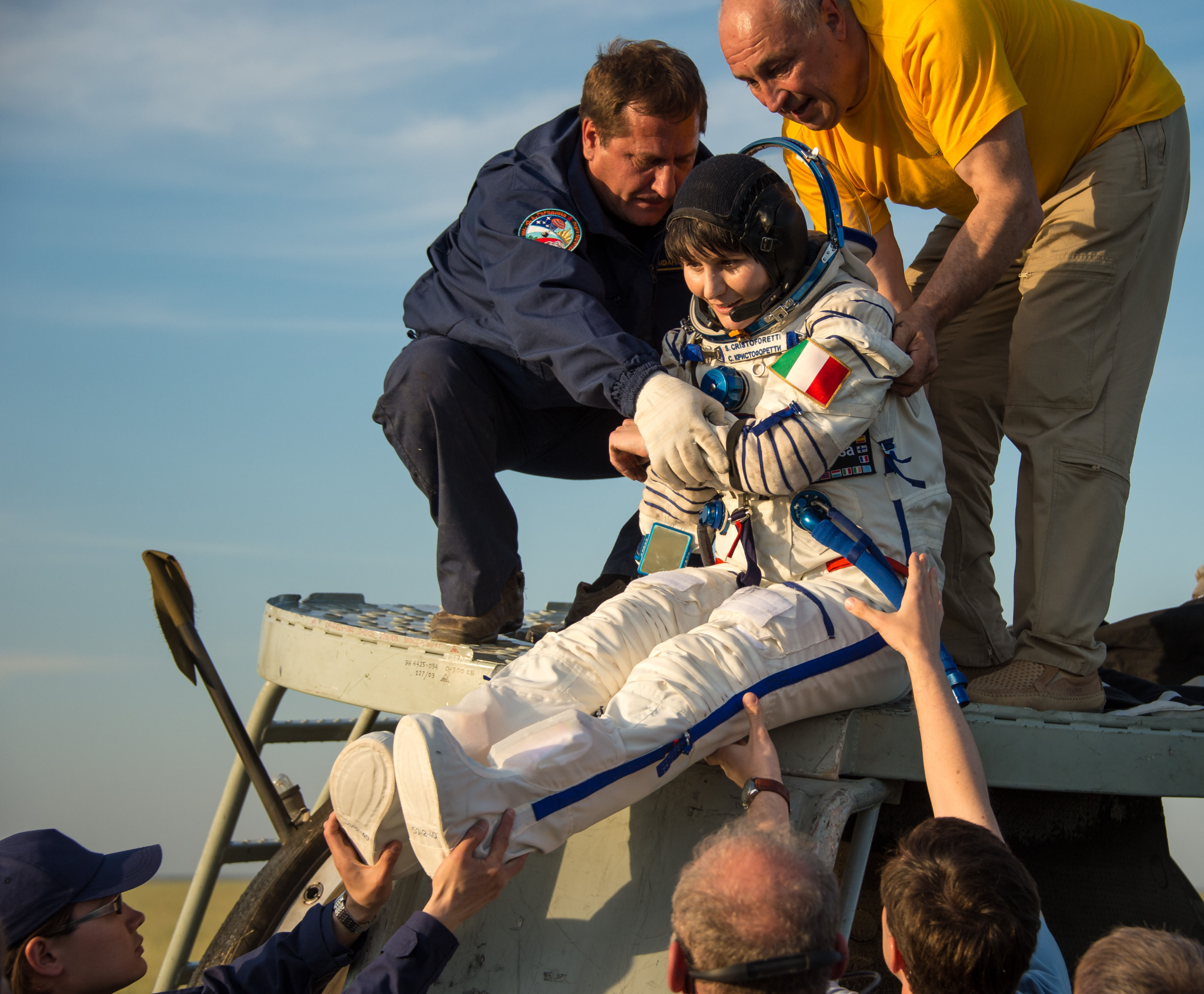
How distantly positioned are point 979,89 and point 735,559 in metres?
1.32

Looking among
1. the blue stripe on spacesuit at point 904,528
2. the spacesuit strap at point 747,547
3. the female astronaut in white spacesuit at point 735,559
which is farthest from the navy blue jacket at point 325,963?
the blue stripe on spacesuit at point 904,528

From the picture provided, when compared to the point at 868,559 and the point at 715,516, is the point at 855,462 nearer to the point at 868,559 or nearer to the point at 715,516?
the point at 868,559

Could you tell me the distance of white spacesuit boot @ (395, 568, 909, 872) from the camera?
1.87 meters

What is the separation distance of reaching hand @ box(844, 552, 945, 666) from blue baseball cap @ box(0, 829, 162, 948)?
1.42 metres

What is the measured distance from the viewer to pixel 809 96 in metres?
3.14

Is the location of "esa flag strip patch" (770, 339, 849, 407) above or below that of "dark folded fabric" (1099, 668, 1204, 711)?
above

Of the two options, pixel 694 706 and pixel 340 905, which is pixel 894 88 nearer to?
pixel 694 706

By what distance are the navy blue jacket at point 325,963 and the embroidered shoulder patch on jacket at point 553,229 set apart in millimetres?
1917

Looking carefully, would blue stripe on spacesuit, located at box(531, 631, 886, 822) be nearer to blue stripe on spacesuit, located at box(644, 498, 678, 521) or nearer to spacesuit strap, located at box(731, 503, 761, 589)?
Answer: spacesuit strap, located at box(731, 503, 761, 589)

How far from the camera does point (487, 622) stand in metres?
3.27

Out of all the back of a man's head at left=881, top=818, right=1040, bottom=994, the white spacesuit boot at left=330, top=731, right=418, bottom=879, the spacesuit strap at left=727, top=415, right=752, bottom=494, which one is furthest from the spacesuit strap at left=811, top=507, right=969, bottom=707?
the white spacesuit boot at left=330, top=731, right=418, bottom=879

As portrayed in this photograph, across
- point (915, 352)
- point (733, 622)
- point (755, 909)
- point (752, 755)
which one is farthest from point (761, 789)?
point (915, 352)

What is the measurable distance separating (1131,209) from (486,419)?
6.15 feet

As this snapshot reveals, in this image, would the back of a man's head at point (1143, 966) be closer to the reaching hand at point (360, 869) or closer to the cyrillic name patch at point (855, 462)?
the reaching hand at point (360, 869)
